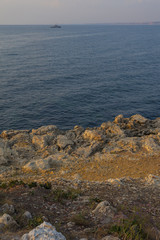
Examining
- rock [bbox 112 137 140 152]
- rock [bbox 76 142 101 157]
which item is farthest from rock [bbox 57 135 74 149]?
rock [bbox 112 137 140 152]

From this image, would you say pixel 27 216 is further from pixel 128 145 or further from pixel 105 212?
pixel 128 145

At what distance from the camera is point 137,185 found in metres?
15.2

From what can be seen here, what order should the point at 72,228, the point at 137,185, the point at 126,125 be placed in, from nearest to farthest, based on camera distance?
the point at 72,228, the point at 137,185, the point at 126,125

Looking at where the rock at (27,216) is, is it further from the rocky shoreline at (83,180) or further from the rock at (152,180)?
the rock at (152,180)

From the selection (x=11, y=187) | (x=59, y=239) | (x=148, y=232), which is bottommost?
(x=11, y=187)

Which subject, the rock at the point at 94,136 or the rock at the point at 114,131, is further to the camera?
the rock at the point at 114,131

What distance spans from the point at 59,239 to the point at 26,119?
94.2 feet

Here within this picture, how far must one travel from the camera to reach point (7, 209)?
1029 centimetres

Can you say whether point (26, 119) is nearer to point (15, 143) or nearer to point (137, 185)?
point (15, 143)

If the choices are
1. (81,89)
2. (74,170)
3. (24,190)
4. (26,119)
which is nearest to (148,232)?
(24,190)

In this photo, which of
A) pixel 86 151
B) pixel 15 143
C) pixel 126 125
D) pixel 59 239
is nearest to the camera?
pixel 59 239

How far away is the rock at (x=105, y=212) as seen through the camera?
1001 centimetres

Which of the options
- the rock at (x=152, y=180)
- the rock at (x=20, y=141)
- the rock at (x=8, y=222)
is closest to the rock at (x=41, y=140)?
the rock at (x=20, y=141)

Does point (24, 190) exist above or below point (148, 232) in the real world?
below
